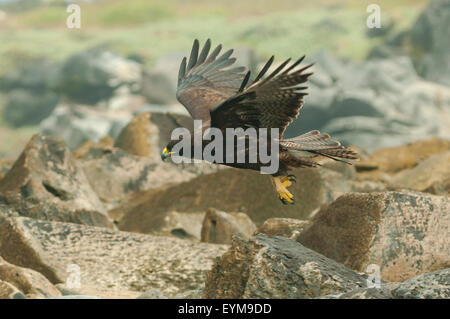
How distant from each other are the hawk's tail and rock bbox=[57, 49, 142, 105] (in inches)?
1471

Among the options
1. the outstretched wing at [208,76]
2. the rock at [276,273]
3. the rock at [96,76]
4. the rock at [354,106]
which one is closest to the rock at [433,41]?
the rock at [354,106]

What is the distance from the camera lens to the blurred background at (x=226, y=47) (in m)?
38.7

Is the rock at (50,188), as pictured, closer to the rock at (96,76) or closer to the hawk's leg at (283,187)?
the hawk's leg at (283,187)

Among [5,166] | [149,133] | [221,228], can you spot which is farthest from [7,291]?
[149,133]

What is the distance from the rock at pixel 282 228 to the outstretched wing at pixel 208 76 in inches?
76.1

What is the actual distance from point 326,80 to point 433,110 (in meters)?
5.79

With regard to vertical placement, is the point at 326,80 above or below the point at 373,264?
above

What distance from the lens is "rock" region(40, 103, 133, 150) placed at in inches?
1535

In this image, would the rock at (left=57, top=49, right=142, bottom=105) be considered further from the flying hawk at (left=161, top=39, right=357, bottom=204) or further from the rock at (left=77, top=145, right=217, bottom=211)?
the flying hawk at (left=161, top=39, right=357, bottom=204)

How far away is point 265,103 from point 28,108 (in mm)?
41161

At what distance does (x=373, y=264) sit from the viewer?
839cm
